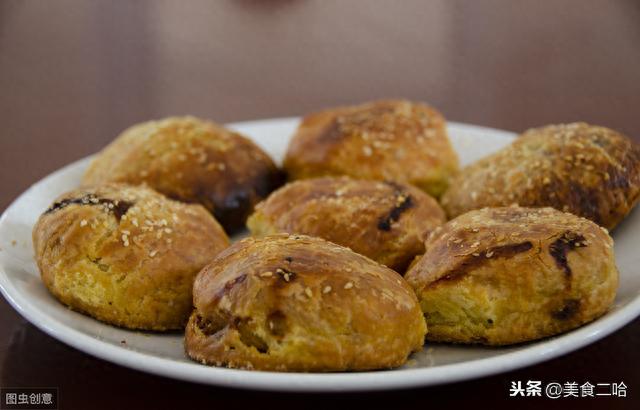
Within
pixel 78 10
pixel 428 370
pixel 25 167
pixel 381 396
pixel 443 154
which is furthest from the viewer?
A: pixel 78 10

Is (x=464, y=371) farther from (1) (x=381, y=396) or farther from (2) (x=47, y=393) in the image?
(2) (x=47, y=393)

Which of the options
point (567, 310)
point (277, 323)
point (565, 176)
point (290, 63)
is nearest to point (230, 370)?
point (277, 323)

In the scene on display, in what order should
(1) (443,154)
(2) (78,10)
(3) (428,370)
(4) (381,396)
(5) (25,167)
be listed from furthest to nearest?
(2) (78,10)
(5) (25,167)
(1) (443,154)
(4) (381,396)
(3) (428,370)

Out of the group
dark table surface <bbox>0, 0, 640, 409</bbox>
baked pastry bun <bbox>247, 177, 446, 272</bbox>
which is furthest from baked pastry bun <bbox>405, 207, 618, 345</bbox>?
dark table surface <bbox>0, 0, 640, 409</bbox>

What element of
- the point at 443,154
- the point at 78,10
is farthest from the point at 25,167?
the point at 78,10

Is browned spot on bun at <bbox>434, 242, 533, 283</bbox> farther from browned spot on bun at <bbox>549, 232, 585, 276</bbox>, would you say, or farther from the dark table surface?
the dark table surface

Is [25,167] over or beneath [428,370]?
beneath

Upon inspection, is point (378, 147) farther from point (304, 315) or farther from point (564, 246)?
point (304, 315)

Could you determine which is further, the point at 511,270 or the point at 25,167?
the point at 25,167
